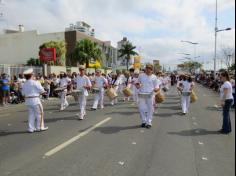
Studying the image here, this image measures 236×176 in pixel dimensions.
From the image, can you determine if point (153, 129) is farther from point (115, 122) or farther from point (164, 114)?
point (164, 114)

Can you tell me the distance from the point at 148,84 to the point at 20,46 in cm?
6581

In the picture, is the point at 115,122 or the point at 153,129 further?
the point at 115,122

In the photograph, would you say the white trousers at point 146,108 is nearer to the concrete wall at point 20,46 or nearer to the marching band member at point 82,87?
the marching band member at point 82,87

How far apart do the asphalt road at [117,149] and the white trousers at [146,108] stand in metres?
0.33

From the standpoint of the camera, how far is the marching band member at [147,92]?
11.7 meters

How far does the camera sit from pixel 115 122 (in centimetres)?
1288

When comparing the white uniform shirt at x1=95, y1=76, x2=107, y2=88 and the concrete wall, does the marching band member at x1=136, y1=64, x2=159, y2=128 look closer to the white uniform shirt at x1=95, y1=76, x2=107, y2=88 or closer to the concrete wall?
the white uniform shirt at x1=95, y1=76, x2=107, y2=88

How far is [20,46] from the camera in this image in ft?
242

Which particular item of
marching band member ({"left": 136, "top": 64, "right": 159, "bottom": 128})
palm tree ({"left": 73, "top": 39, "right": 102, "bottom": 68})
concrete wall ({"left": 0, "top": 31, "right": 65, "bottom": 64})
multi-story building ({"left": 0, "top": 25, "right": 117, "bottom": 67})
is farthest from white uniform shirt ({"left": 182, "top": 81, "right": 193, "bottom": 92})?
concrete wall ({"left": 0, "top": 31, "right": 65, "bottom": 64})

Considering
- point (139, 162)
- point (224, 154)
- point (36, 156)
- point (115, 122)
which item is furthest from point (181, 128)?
point (36, 156)

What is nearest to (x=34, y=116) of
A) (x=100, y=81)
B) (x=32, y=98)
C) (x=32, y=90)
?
(x=32, y=98)

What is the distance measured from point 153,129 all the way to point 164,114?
419 cm

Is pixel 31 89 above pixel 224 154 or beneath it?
above

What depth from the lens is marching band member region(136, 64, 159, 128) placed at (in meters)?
11.7
